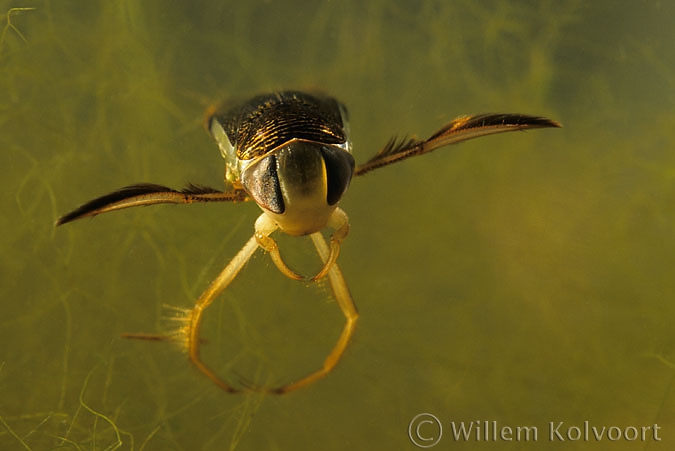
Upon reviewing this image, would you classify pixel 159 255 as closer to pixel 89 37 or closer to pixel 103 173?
pixel 103 173

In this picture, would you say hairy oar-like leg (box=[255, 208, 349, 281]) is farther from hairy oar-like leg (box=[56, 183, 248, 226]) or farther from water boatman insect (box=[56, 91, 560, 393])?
hairy oar-like leg (box=[56, 183, 248, 226])

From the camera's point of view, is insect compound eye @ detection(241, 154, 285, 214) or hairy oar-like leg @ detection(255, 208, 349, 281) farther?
hairy oar-like leg @ detection(255, 208, 349, 281)

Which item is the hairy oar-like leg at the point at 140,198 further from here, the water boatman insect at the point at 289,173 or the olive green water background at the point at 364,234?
the olive green water background at the point at 364,234

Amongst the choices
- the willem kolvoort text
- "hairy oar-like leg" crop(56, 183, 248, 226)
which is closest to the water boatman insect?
"hairy oar-like leg" crop(56, 183, 248, 226)

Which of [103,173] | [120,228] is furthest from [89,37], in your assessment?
[120,228]

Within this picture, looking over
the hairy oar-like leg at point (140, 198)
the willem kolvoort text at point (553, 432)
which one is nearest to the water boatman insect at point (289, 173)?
the hairy oar-like leg at point (140, 198)

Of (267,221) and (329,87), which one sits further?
(329,87)
